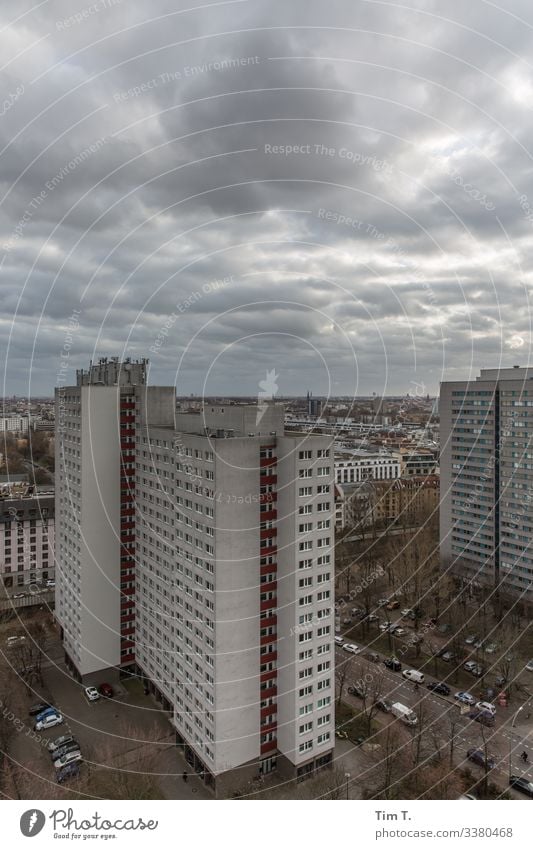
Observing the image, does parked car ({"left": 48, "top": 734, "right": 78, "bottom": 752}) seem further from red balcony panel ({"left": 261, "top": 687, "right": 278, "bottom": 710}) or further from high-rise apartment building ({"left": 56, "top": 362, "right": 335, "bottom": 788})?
red balcony panel ({"left": 261, "top": 687, "right": 278, "bottom": 710})

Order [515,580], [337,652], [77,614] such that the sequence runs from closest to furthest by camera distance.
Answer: [77,614], [337,652], [515,580]

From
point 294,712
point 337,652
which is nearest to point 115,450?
Result: point 294,712

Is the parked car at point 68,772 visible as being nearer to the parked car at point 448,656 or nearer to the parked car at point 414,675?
the parked car at point 414,675

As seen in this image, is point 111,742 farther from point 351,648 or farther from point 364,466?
point 364,466

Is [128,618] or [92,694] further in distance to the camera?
[128,618]

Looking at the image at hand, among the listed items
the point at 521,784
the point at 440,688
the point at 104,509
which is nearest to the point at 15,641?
the point at 104,509
